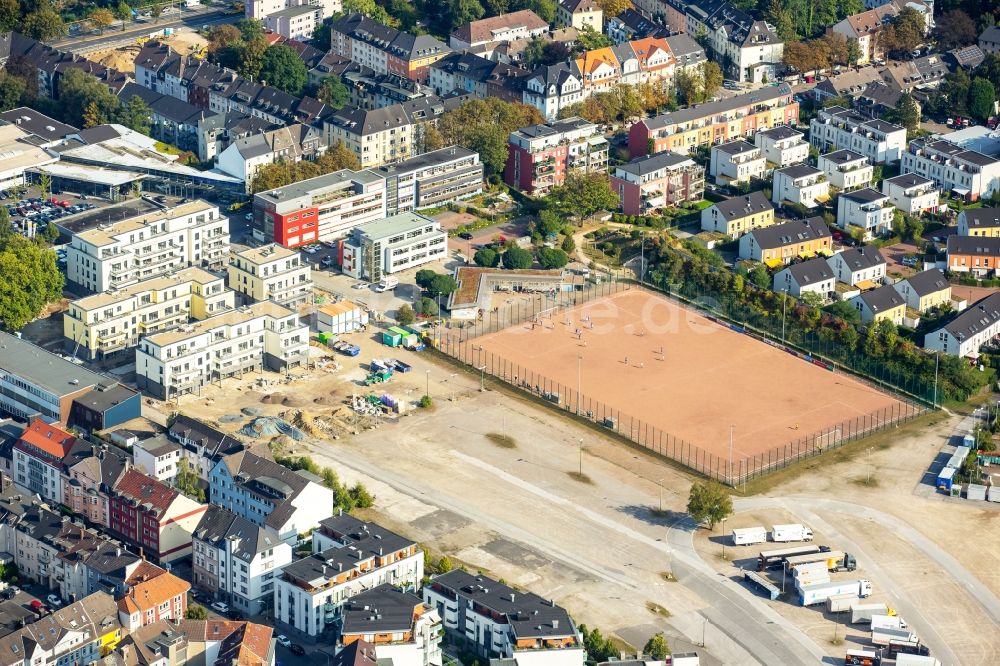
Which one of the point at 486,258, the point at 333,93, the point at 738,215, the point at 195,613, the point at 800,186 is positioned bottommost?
the point at 195,613

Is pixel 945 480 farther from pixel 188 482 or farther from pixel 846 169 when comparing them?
pixel 846 169

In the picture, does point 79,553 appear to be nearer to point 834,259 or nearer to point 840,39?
point 834,259

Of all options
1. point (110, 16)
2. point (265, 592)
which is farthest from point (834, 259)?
point (110, 16)

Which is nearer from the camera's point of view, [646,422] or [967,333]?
[646,422]

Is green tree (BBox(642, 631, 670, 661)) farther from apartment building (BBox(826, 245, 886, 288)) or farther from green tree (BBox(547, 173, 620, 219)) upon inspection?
green tree (BBox(547, 173, 620, 219))

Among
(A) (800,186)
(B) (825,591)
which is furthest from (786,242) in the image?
(B) (825,591)

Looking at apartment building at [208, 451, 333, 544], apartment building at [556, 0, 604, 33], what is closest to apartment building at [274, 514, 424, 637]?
apartment building at [208, 451, 333, 544]
